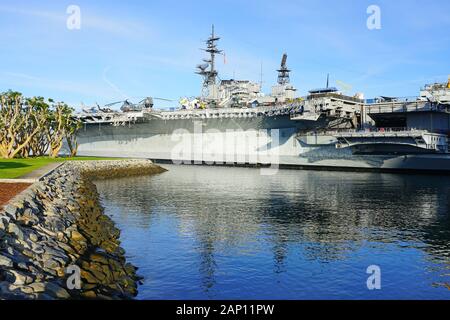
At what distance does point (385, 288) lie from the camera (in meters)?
12.8

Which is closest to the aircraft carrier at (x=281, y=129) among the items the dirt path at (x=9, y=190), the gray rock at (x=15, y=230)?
the dirt path at (x=9, y=190)

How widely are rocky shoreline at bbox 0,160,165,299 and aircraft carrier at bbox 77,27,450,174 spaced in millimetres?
36635

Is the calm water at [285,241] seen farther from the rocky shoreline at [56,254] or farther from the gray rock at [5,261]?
the gray rock at [5,261]

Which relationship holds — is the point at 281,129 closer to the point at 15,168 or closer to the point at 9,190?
the point at 15,168

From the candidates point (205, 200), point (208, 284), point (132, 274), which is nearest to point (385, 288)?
point (208, 284)

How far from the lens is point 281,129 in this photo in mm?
58125

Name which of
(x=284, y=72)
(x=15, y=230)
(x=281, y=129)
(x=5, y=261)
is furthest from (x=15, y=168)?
(x=284, y=72)

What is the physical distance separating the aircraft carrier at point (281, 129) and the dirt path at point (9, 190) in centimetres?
3549

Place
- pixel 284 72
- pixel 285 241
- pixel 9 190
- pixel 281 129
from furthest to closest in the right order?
pixel 284 72 < pixel 281 129 < pixel 9 190 < pixel 285 241

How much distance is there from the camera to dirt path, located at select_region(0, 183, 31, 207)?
1623 centimetres

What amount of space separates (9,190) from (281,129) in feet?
141

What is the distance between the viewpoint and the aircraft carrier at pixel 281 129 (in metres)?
48.6

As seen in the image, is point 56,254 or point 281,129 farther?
point 281,129
